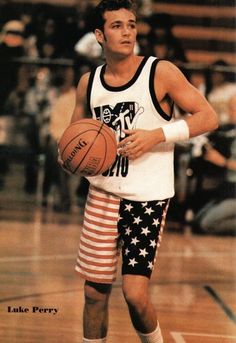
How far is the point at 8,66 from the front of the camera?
1289 cm

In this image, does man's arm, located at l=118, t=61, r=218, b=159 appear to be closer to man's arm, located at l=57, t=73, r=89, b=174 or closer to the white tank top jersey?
the white tank top jersey

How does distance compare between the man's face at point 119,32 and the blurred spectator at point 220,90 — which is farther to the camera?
the blurred spectator at point 220,90

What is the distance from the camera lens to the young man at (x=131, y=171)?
486 cm

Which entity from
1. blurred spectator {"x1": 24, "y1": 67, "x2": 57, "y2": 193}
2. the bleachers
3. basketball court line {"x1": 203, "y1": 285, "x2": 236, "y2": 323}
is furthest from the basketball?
the bleachers

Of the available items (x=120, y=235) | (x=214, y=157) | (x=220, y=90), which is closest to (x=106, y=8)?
(x=120, y=235)

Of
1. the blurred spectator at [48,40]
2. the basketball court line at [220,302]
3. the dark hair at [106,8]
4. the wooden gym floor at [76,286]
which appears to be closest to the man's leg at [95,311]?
the wooden gym floor at [76,286]

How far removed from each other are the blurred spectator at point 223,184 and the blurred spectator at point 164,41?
5.21 ft

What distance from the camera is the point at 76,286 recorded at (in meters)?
7.66

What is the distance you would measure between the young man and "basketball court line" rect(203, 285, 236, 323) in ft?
6.42

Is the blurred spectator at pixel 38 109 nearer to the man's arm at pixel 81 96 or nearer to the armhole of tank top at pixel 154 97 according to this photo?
the man's arm at pixel 81 96

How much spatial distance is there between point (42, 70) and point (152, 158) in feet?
27.0

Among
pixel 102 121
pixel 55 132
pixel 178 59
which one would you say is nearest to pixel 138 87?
pixel 102 121

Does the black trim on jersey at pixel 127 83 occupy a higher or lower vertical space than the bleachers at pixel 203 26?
lower

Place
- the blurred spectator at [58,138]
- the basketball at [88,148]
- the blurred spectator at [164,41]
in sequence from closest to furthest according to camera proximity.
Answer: the basketball at [88,148] → the blurred spectator at [58,138] → the blurred spectator at [164,41]
